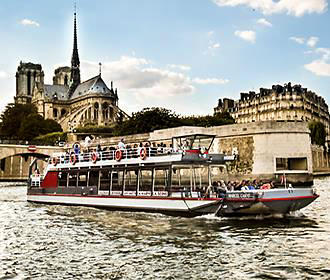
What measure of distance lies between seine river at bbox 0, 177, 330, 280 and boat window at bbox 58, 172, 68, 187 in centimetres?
719

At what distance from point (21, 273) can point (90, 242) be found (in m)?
3.69

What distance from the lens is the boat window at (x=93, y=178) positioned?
979 inches

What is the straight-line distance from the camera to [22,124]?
93.6 meters

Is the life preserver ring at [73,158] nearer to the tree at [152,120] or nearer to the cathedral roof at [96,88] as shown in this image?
the tree at [152,120]

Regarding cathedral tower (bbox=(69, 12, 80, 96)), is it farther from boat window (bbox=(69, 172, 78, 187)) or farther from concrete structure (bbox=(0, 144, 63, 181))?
boat window (bbox=(69, 172, 78, 187))

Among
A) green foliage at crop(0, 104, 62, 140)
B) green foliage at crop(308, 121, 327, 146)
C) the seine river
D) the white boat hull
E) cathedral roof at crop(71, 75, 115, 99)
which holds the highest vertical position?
cathedral roof at crop(71, 75, 115, 99)

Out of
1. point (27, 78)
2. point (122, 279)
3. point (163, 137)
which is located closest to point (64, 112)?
point (27, 78)

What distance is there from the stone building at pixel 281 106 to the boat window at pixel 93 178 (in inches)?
2618

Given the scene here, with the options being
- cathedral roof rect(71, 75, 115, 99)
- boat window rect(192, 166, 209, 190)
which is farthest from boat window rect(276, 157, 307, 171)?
cathedral roof rect(71, 75, 115, 99)

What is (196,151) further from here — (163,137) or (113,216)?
(163,137)

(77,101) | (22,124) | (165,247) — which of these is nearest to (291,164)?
(165,247)

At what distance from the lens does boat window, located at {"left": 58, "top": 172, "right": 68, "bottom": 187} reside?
2742cm

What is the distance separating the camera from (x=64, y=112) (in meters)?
142

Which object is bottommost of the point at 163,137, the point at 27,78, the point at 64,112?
the point at 163,137
